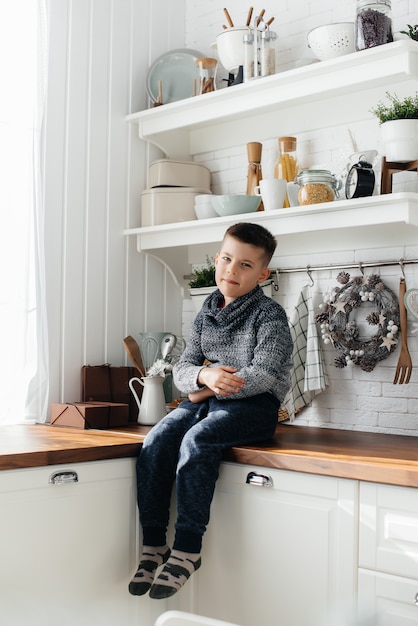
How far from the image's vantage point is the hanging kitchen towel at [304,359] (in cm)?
258

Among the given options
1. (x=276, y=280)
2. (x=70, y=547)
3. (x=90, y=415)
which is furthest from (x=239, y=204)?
(x=70, y=547)

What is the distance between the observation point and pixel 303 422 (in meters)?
2.70

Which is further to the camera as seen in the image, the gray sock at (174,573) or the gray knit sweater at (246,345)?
the gray knit sweater at (246,345)

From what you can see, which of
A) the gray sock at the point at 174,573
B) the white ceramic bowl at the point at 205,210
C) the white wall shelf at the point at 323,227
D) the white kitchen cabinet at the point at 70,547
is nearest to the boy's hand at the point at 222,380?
the white kitchen cabinet at the point at 70,547

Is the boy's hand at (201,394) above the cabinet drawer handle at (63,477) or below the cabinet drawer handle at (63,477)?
above

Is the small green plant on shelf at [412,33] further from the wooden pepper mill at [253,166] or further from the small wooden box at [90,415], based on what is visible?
the small wooden box at [90,415]

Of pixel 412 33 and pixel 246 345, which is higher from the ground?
pixel 412 33

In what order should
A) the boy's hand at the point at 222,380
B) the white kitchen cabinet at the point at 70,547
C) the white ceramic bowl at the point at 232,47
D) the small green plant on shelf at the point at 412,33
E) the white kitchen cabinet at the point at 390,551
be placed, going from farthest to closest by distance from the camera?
1. the white ceramic bowl at the point at 232,47
2. the small green plant on shelf at the point at 412,33
3. the boy's hand at the point at 222,380
4. the white kitchen cabinet at the point at 70,547
5. the white kitchen cabinet at the point at 390,551

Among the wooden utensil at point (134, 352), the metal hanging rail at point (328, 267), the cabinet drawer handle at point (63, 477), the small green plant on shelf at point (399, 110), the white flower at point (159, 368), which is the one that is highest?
the small green plant on shelf at point (399, 110)

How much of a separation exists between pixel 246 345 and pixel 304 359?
1.52ft

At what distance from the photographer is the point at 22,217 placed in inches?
102

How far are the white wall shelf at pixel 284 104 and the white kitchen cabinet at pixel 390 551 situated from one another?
1235mm

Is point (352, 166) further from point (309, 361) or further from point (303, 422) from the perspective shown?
point (303, 422)

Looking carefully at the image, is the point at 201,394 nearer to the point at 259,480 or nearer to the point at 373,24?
the point at 259,480
